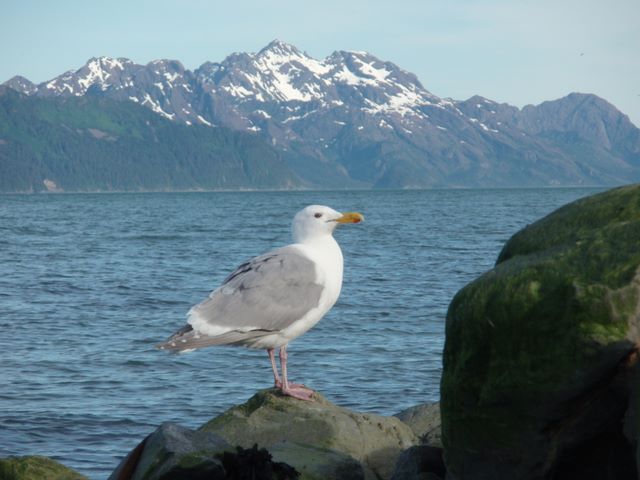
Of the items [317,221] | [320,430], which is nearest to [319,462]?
[320,430]

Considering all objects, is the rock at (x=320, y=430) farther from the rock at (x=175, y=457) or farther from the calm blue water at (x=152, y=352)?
the calm blue water at (x=152, y=352)

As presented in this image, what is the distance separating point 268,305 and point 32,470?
267 centimetres

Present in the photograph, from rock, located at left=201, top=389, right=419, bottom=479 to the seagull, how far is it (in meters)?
0.45

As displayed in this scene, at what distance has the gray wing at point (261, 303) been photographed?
9008mm

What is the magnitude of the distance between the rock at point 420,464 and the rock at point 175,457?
1.20 metres

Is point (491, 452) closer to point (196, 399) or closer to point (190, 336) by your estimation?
point (190, 336)

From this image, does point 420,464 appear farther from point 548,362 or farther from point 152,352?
point 152,352

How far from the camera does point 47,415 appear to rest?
11.7 m

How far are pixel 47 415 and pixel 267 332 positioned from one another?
393 cm

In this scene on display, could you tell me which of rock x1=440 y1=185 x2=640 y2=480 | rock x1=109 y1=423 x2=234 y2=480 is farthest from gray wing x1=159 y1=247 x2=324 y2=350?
rock x1=440 y1=185 x2=640 y2=480

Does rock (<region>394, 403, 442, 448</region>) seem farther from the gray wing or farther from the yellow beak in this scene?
the yellow beak

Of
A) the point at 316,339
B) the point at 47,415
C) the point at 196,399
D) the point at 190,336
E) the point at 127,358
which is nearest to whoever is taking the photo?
the point at 190,336

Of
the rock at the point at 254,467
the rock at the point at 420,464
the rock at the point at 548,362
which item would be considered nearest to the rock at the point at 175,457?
the rock at the point at 254,467

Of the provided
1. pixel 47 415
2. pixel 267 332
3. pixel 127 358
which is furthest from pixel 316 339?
pixel 267 332
